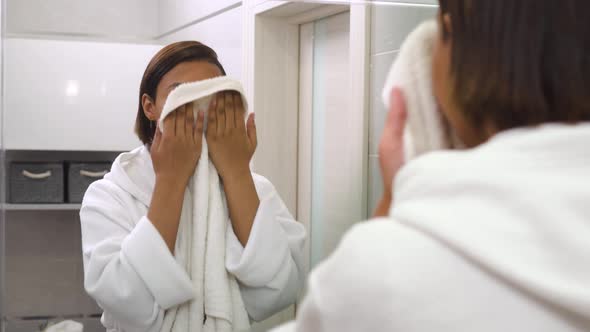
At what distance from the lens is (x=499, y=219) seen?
1.11 feet

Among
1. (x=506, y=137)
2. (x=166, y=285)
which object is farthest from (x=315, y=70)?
(x=506, y=137)

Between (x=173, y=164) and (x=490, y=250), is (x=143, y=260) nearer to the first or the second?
(x=173, y=164)

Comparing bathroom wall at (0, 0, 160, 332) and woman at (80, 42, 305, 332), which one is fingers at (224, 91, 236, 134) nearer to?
woman at (80, 42, 305, 332)

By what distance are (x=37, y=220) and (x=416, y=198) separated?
726 mm

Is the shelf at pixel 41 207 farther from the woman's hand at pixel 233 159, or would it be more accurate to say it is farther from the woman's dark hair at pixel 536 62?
the woman's dark hair at pixel 536 62

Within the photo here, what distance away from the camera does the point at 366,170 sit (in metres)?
1.23

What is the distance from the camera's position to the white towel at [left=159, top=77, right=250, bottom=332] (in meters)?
0.87

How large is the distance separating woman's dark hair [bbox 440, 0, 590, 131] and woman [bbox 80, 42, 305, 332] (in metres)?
0.54

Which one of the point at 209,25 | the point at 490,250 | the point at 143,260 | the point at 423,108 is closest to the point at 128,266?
the point at 143,260

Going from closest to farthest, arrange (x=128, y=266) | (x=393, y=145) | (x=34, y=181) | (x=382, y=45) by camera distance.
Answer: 1. (x=393, y=145)
2. (x=128, y=266)
3. (x=34, y=181)
4. (x=382, y=45)

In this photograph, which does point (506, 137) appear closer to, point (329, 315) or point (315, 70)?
point (329, 315)

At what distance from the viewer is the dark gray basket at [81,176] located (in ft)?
3.00

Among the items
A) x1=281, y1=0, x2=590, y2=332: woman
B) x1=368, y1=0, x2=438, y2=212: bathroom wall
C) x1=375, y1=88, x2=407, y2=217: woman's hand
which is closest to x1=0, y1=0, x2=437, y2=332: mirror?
x1=368, y1=0, x2=438, y2=212: bathroom wall

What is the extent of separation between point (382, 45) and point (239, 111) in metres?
0.38
